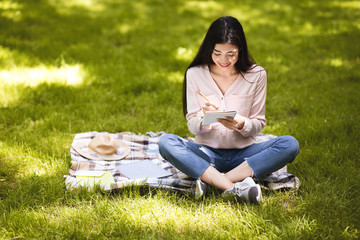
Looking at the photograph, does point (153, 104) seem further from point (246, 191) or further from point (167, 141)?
point (246, 191)

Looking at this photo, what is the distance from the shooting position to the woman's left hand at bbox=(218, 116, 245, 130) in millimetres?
2923

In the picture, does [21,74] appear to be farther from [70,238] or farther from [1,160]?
[70,238]

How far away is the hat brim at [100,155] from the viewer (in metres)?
3.63

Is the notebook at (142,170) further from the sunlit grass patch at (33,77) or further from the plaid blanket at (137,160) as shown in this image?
the sunlit grass patch at (33,77)

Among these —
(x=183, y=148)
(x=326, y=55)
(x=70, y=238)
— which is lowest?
(x=70, y=238)

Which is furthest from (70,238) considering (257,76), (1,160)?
(257,76)

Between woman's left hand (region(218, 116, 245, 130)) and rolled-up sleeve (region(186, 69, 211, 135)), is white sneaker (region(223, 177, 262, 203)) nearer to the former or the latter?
woman's left hand (region(218, 116, 245, 130))

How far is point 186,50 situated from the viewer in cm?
631

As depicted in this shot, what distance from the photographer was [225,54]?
303 cm

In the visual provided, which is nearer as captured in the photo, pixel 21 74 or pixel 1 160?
pixel 1 160

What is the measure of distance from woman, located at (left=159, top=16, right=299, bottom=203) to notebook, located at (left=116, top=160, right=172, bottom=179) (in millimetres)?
320

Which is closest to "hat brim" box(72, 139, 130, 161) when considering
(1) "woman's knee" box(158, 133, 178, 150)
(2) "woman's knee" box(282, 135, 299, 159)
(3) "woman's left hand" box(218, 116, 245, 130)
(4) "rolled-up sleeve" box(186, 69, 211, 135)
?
(1) "woman's knee" box(158, 133, 178, 150)

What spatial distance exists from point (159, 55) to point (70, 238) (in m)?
4.20

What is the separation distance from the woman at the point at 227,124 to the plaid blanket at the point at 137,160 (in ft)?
0.42
